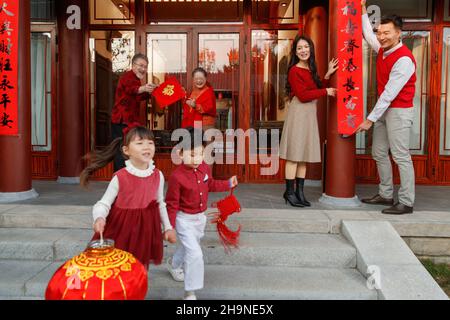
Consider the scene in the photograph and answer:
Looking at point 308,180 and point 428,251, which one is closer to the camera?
point 428,251

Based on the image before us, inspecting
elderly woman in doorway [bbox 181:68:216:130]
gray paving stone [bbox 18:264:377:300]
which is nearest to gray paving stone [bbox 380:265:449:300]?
gray paving stone [bbox 18:264:377:300]

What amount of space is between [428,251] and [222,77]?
3609 millimetres

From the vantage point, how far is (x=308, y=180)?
5793 millimetres

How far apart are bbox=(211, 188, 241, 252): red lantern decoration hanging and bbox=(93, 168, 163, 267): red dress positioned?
56 cm

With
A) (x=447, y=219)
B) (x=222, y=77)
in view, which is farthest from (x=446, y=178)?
(x=222, y=77)

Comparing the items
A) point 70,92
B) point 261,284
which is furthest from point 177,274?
point 70,92

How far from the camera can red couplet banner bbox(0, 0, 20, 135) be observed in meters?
4.40

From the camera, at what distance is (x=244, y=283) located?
2.93 m

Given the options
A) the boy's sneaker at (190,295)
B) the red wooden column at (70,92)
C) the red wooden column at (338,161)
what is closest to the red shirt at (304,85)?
the red wooden column at (338,161)

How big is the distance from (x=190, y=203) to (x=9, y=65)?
3.04m

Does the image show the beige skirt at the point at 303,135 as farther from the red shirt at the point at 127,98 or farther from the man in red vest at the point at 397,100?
the red shirt at the point at 127,98
